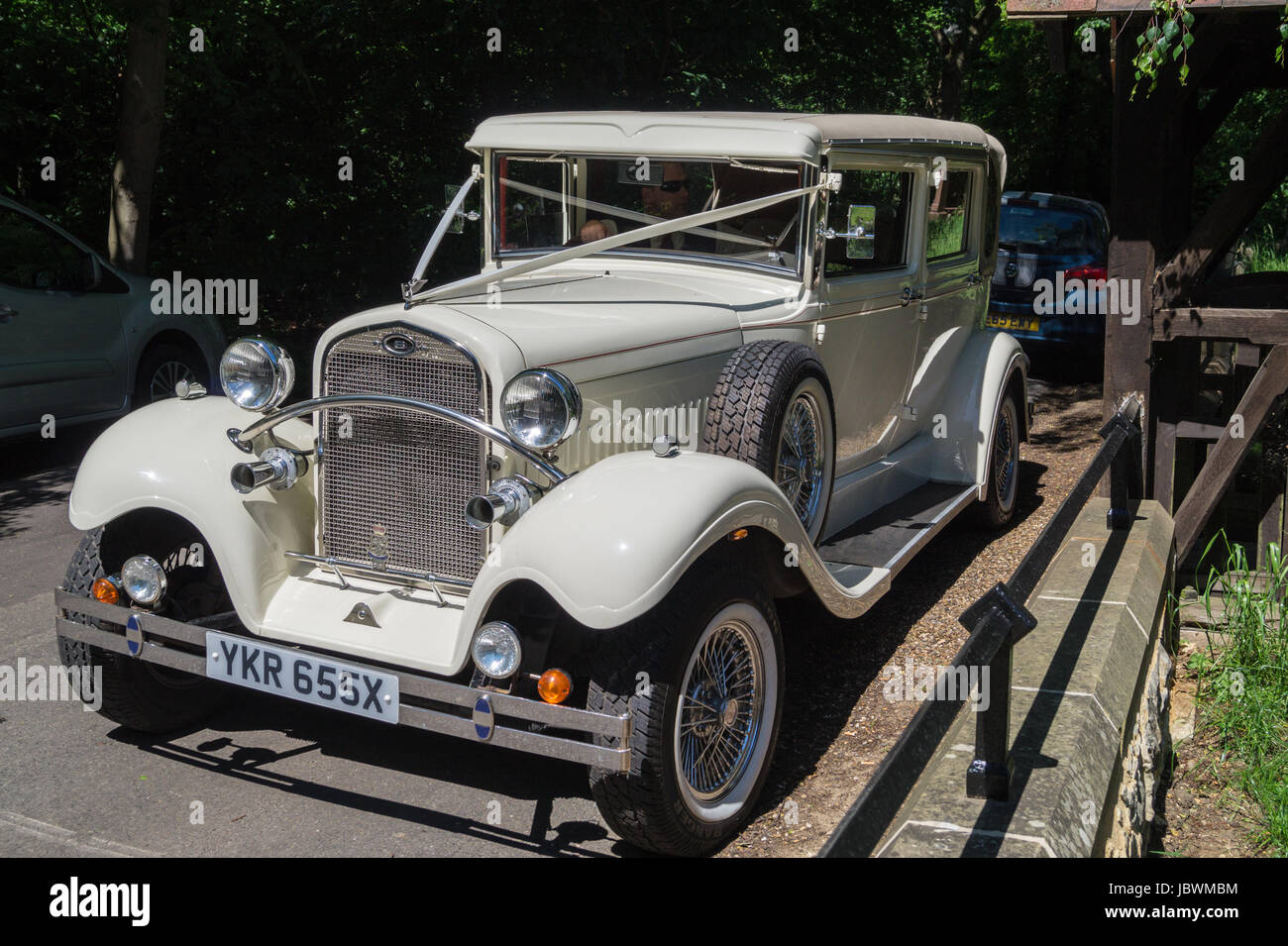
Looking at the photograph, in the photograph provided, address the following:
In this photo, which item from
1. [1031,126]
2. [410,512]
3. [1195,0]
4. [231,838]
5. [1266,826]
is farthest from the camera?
[1031,126]

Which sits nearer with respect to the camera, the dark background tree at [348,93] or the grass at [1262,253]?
the dark background tree at [348,93]

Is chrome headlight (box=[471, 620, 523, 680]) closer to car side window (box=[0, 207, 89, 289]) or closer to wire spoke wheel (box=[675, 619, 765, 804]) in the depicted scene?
wire spoke wheel (box=[675, 619, 765, 804])

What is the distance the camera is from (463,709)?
3719 mm

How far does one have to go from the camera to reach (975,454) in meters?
6.14

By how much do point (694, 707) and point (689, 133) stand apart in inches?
99.5

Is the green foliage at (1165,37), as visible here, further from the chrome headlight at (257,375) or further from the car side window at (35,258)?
the car side window at (35,258)

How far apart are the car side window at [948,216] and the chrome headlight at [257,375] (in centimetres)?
333

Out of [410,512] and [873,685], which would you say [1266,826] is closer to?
[873,685]

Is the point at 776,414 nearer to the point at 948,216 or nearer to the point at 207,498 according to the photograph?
the point at 207,498

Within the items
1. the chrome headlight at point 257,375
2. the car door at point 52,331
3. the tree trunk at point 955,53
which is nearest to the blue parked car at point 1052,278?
the tree trunk at point 955,53

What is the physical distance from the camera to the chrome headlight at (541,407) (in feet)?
11.4

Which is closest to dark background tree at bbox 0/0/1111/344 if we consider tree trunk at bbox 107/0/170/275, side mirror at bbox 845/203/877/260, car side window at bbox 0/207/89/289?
tree trunk at bbox 107/0/170/275

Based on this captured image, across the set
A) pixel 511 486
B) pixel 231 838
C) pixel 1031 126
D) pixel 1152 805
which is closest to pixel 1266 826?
pixel 1152 805

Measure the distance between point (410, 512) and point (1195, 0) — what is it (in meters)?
3.53
